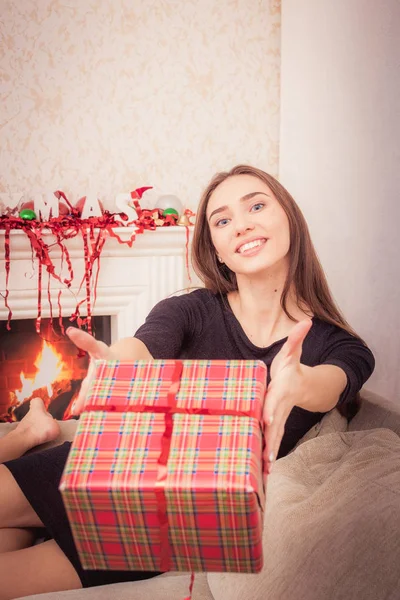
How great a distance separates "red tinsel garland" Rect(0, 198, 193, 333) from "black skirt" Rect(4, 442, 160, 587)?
802 millimetres

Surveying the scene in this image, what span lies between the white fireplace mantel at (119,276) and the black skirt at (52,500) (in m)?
1.09

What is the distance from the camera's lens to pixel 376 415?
169cm

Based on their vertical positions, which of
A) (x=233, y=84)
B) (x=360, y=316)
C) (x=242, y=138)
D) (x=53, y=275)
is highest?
(x=233, y=84)

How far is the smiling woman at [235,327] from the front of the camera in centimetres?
131

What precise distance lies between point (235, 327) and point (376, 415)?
1.66ft

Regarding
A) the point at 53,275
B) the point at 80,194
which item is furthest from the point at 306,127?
the point at 53,275

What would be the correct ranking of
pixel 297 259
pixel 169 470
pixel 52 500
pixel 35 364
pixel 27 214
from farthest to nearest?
pixel 35 364 < pixel 27 214 < pixel 297 259 < pixel 52 500 < pixel 169 470

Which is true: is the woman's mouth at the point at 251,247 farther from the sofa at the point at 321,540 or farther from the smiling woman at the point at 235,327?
the sofa at the point at 321,540

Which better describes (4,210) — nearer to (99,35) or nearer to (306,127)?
(99,35)

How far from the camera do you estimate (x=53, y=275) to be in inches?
90.7

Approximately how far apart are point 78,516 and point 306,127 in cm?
227

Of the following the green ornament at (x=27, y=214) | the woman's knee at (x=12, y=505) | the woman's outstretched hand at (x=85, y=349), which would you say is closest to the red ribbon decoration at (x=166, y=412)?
the woman's outstretched hand at (x=85, y=349)

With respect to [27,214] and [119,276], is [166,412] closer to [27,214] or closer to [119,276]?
[27,214]

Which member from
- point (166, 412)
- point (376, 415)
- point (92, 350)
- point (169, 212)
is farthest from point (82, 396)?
point (169, 212)
